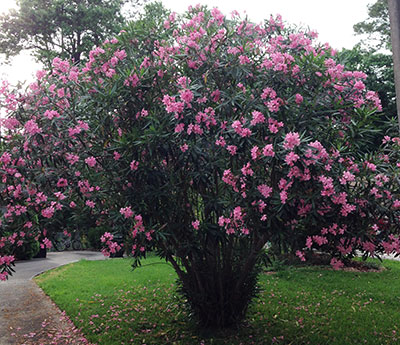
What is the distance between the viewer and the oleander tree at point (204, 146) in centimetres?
390

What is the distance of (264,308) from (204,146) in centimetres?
388

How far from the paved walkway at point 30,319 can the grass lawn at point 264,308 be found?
0.21 metres

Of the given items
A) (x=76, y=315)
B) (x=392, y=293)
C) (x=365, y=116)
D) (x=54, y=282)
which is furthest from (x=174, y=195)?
(x=54, y=282)

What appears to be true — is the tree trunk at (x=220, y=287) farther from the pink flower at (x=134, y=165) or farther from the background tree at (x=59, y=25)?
the background tree at (x=59, y=25)

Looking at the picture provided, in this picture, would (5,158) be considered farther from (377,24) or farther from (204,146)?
(377,24)

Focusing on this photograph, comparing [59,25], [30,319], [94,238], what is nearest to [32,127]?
[30,319]

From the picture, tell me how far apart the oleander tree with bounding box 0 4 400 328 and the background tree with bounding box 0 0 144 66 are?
52.8 ft

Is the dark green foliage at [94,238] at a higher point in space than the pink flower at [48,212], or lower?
lower

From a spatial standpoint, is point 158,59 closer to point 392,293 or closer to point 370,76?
point 392,293

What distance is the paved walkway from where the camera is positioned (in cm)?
589

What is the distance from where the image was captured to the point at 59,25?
67.4 ft

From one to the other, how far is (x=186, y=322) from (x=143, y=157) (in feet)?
10.1

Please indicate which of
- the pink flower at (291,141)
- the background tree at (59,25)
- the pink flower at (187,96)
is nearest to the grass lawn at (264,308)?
the pink flower at (291,141)

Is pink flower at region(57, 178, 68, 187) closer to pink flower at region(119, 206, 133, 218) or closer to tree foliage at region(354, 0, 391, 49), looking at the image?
pink flower at region(119, 206, 133, 218)
